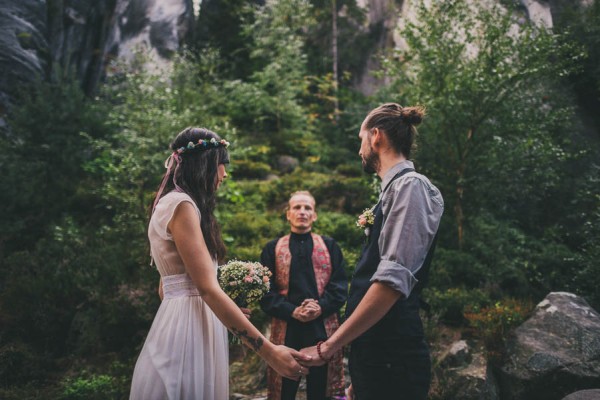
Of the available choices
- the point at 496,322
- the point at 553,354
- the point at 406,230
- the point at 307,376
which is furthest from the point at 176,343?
the point at 496,322

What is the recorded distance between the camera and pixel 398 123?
222 cm

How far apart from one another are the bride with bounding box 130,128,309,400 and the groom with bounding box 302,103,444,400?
0.37 metres

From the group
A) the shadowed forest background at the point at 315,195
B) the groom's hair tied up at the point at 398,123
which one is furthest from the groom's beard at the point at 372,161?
the shadowed forest background at the point at 315,195

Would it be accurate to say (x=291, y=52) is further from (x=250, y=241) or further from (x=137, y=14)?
(x=250, y=241)

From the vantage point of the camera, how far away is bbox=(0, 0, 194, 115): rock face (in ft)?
35.9

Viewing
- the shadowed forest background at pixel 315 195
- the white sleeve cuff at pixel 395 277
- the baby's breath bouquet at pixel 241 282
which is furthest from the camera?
the shadowed forest background at pixel 315 195

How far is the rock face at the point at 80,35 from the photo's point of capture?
1095 cm

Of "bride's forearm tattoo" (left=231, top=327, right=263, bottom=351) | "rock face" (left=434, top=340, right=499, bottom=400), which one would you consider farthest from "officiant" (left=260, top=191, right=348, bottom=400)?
"bride's forearm tattoo" (left=231, top=327, right=263, bottom=351)

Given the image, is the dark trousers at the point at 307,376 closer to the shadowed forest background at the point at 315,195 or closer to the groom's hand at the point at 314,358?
the groom's hand at the point at 314,358

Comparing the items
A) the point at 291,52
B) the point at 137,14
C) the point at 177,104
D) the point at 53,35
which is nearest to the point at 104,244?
the point at 177,104

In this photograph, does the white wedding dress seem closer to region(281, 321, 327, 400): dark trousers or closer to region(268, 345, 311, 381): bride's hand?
region(268, 345, 311, 381): bride's hand

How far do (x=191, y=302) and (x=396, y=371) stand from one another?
1134mm

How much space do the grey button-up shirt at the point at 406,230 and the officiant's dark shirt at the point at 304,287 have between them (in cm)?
226

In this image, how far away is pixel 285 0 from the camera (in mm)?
16500
